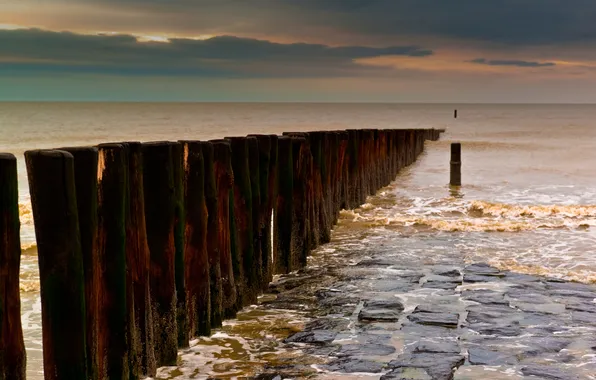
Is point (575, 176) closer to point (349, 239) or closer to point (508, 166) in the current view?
point (508, 166)

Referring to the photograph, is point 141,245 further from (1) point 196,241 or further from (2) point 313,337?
(2) point 313,337

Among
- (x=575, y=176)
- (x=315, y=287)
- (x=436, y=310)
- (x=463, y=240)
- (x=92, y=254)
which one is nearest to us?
(x=92, y=254)

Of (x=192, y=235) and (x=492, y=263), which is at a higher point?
(x=192, y=235)

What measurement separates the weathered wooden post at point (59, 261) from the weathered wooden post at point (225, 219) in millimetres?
2239

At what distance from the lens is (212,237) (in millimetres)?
5895

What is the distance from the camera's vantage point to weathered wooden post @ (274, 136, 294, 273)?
8.06 metres

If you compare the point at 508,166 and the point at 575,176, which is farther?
the point at 508,166

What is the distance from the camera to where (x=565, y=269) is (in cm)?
845

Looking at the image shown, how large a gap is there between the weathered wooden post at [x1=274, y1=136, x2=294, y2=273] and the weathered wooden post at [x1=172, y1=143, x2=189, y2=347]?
8.99 ft

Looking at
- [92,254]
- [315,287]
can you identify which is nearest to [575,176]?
[315,287]

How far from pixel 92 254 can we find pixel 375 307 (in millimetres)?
3218

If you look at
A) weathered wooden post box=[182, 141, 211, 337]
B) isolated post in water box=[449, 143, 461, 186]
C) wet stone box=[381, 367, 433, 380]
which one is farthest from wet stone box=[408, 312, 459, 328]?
isolated post in water box=[449, 143, 461, 186]

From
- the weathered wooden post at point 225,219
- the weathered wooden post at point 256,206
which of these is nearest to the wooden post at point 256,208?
the weathered wooden post at point 256,206

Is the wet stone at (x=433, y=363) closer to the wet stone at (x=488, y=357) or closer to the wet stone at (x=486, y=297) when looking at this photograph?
the wet stone at (x=488, y=357)
